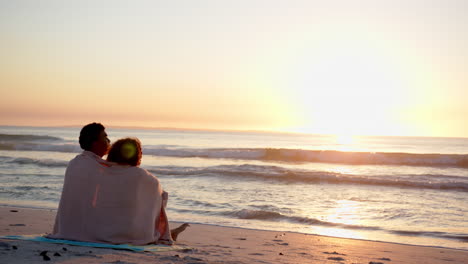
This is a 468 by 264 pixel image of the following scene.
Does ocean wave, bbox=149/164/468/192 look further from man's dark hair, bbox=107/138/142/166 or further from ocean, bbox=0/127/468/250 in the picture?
man's dark hair, bbox=107/138/142/166

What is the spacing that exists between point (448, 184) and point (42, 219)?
41.2ft

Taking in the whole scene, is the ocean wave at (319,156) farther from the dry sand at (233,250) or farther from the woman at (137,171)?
the woman at (137,171)

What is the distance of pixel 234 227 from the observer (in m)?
7.74

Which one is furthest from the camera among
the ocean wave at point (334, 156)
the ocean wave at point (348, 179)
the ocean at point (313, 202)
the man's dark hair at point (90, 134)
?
the ocean wave at point (334, 156)

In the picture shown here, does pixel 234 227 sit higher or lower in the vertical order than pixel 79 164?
lower

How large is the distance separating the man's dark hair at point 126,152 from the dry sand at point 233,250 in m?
0.86

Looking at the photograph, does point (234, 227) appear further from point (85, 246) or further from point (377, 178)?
point (377, 178)

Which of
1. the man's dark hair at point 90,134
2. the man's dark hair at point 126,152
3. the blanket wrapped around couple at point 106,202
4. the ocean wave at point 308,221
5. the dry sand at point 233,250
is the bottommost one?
the ocean wave at point 308,221

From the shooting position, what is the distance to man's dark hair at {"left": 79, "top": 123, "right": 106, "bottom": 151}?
453 cm

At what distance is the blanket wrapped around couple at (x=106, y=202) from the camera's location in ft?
15.1

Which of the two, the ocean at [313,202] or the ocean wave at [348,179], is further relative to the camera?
the ocean wave at [348,179]

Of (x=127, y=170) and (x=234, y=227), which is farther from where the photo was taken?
(x=234, y=227)

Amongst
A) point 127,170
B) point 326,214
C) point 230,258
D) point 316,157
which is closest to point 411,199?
point 326,214

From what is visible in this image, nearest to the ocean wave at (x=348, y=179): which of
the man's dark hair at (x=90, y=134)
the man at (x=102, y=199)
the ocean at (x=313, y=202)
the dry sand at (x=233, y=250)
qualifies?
the ocean at (x=313, y=202)
